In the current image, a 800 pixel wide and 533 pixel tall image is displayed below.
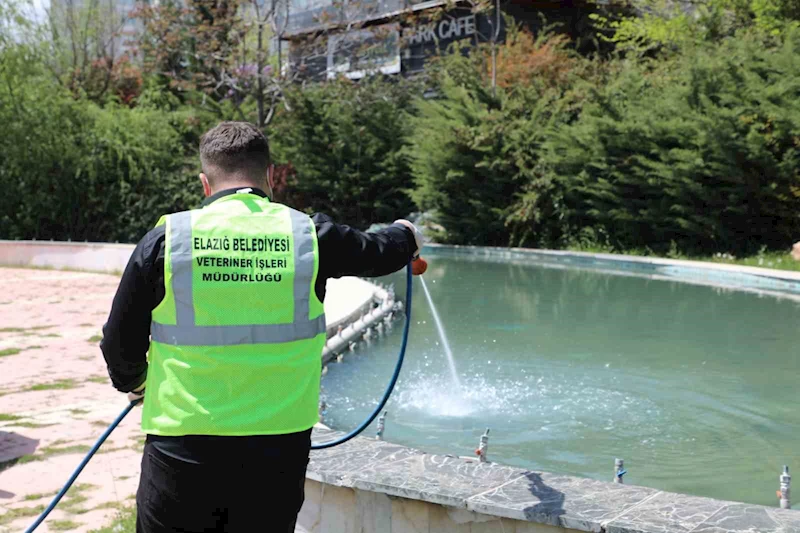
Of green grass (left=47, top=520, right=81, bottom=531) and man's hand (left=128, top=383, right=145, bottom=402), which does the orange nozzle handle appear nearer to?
man's hand (left=128, top=383, right=145, bottom=402)

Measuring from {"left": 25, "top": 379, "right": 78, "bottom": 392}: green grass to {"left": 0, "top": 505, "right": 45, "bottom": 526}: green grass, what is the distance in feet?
8.93

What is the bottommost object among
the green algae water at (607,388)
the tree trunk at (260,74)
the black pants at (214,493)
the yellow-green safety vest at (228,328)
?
the green algae water at (607,388)

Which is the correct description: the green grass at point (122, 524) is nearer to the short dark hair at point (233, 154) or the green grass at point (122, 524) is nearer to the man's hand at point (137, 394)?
the man's hand at point (137, 394)

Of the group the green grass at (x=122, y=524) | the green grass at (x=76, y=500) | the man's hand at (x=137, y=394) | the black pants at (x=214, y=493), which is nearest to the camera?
the black pants at (x=214, y=493)

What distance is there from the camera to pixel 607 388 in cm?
719

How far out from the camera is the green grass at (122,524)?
3773mm

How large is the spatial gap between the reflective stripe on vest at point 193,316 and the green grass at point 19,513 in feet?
7.46

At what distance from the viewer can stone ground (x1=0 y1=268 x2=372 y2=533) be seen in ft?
13.6

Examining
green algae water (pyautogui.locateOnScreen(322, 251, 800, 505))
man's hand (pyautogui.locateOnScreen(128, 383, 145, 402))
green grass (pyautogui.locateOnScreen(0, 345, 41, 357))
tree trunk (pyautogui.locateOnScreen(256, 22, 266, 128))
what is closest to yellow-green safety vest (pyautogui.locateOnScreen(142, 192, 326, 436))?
Result: man's hand (pyautogui.locateOnScreen(128, 383, 145, 402))

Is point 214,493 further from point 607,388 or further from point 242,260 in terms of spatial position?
point 607,388

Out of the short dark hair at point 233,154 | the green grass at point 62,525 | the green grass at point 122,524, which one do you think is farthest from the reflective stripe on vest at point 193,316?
the green grass at point 62,525

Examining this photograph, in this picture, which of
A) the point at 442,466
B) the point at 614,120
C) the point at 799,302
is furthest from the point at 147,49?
the point at 442,466

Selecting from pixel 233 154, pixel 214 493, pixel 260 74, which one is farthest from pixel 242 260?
pixel 260 74

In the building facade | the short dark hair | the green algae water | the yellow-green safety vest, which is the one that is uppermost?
the building facade
